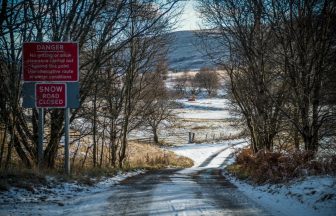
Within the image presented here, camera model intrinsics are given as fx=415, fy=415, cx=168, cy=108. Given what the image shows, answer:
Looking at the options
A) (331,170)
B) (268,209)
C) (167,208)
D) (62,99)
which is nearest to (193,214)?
(167,208)

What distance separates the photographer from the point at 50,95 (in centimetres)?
1147

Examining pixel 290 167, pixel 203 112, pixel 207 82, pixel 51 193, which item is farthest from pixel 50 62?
pixel 207 82

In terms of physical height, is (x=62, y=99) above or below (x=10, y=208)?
above

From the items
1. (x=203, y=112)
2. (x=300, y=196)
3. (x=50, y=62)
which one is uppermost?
(x=50, y=62)

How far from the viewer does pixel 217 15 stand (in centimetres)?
1864

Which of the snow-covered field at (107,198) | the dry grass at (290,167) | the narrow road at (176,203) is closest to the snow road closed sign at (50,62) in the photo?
the snow-covered field at (107,198)

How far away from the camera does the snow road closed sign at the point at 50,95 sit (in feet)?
37.4

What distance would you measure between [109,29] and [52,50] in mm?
3722

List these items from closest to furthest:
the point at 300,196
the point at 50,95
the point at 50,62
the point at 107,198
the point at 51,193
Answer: the point at 300,196 < the point at 107,198 < the point at 51,193 < the point at 50,62 < the point at 50,95

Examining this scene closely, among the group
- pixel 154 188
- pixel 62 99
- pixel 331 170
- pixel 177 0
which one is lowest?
pixel 154 188

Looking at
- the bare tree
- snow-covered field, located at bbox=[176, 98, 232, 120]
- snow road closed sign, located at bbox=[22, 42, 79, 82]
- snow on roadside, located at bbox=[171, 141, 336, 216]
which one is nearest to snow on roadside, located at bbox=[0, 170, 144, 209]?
snow road closed sign, located at bbox=[22, 42, 79, 82]

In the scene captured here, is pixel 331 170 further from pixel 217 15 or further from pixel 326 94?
pixel 217 15

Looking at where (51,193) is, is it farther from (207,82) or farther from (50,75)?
(207,82)

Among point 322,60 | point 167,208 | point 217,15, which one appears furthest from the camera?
point 217,15
